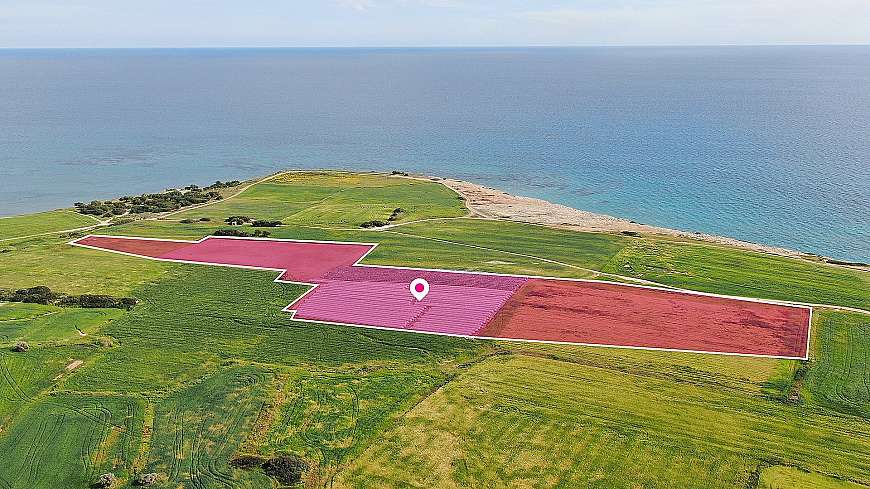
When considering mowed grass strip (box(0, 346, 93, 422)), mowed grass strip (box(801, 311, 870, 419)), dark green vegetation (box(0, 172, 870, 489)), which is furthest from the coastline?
mowed grass strip (box(0, 346, 93, 422))

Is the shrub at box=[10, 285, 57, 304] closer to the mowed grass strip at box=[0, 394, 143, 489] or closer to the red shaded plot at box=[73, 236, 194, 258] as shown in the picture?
the red shaded plot at box=[73, 236, 194, 258]

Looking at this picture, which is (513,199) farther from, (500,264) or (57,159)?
(57,159)

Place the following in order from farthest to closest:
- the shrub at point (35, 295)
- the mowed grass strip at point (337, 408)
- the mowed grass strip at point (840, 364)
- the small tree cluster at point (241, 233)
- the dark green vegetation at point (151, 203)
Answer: the dark green vegetation at point (151, 203), the small tree cluster at point (241, 233), the shrub at point (35, 295), the mowed grass strip at point (840, 364), the mowed grass strip at point (337, 408)

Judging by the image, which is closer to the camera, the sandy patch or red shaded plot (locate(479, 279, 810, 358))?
red shaded plot (locate(479, 279, 810, 358))

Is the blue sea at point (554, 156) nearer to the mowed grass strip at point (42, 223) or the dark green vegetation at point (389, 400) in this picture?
the mowed grass strip at point (42, 223)

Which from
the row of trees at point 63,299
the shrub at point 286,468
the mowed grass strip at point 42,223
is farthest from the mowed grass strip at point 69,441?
the mowed grass strip at point 42,223

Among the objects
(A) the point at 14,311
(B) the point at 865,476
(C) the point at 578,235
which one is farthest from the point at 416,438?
(C) the point at 578,235

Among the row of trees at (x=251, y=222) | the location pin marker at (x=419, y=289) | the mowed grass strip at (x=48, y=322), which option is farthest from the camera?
the row of trees at (x=251, y=222)
